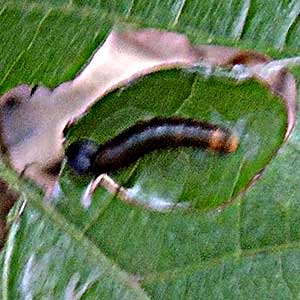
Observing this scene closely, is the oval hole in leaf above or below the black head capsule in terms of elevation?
above

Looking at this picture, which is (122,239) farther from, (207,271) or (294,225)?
(294,225)

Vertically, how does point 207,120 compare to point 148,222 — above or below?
above

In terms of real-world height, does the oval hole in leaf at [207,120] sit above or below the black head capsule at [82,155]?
above

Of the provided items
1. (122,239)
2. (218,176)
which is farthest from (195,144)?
(122,239)

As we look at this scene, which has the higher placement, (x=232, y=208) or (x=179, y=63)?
(x=179, y=63)
